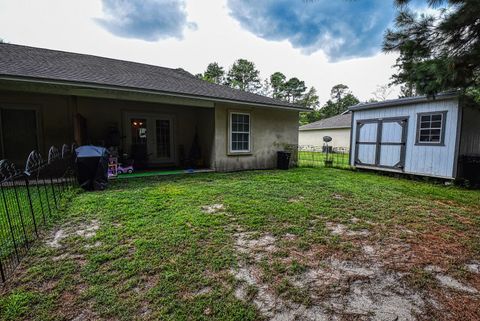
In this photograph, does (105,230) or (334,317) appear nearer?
(334,317)

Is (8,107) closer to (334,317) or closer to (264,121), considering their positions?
(264,121)

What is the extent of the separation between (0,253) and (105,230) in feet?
3.09

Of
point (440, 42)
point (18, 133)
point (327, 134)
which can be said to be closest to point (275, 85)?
point (327, 134)

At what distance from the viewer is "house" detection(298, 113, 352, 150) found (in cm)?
1933

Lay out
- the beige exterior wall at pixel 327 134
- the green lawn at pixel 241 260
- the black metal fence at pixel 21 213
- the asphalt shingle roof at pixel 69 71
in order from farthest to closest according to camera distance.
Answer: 1. the beige exterior wall at pixel 327 134
2. the asphalt shingle roof at pixel 69 71
3. the black metal fence at pixel 21 213
4. the green lawn at pixel 241 260

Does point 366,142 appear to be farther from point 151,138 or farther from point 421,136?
point 151,138

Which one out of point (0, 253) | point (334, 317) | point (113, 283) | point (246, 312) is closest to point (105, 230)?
point (0, 253)

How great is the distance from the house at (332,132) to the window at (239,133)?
38.4 feet

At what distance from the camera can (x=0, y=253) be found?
7.68ft

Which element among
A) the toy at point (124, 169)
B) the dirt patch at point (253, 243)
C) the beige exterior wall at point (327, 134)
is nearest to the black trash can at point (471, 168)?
the dirt patch at point (253, 243)

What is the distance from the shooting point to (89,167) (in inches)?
205

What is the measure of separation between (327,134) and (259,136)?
14039mm

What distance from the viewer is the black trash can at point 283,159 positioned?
9.09m

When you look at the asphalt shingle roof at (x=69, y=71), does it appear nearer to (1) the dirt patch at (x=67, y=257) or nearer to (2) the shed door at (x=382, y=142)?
(2) the shed door at (x=382, y=142)
